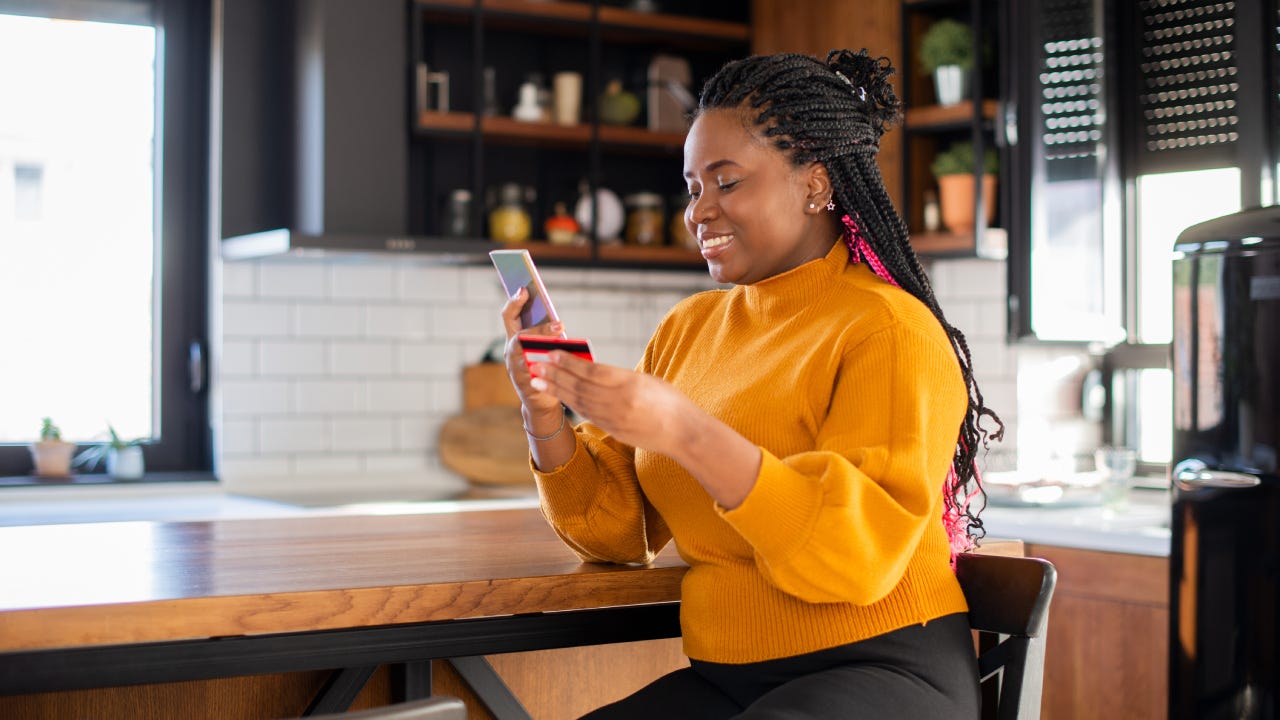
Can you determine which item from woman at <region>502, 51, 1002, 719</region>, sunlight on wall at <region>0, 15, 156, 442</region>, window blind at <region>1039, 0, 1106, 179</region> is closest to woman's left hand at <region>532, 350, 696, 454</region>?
woman at <region>502, 51, 1002, 719</region>

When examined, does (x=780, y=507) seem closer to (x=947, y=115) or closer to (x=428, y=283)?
(x=947, y=115)

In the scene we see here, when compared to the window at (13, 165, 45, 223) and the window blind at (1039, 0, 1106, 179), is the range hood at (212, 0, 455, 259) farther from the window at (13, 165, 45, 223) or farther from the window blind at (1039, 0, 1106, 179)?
the window blind at (1039, 0, 1106, 179)

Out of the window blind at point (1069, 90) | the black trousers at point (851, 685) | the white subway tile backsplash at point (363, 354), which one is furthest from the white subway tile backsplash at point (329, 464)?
the black trousers at point (851, 685)

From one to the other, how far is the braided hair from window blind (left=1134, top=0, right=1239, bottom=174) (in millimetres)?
2207

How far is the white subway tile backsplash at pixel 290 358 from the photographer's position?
3846 mm

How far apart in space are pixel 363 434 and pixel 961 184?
1.97 metres

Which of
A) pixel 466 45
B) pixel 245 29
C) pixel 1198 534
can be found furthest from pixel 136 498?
pixel 1198 534

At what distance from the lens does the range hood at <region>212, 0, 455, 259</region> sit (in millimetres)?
3621

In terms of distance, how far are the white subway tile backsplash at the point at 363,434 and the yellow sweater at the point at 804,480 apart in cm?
229

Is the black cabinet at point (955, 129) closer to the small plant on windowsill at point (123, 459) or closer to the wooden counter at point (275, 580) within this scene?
the wooden counter at point (275, 580)

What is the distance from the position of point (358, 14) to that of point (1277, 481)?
8.96 ft

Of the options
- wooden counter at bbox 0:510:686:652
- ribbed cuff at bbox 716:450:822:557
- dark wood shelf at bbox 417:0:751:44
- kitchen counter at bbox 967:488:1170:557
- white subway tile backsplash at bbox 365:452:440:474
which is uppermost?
dark wood shelf at bbox 417:0:751:44

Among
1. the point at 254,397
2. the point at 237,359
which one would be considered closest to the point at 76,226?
the point at 237,359

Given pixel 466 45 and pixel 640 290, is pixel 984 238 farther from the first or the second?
pixel 466 45
